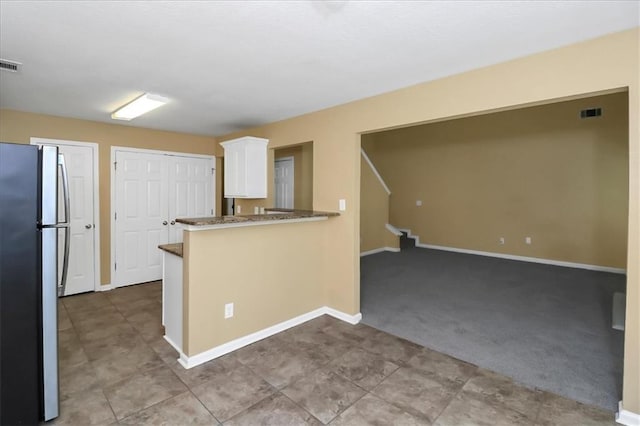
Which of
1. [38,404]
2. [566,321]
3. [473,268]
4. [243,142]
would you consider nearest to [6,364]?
[38,404]

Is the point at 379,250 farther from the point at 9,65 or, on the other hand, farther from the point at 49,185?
the point at 9,65

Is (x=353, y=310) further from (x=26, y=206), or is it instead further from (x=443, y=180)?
(x=443, y=180)

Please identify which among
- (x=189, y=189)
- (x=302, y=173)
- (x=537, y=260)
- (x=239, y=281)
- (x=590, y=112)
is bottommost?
(x=537, y=260)

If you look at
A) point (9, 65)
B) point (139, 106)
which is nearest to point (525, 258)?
point (139, 106)

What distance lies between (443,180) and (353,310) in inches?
195

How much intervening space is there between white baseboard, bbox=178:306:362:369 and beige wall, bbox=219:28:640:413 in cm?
10

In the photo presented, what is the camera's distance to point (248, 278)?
2949mm

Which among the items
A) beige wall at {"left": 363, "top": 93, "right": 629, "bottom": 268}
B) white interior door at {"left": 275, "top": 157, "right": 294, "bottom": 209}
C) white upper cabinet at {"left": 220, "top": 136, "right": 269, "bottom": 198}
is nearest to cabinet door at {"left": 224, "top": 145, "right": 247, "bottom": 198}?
white upper cabinet at {"left": 220, "top": 136, "right": 269, "bottom": 198}

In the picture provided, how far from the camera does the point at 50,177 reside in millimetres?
1823

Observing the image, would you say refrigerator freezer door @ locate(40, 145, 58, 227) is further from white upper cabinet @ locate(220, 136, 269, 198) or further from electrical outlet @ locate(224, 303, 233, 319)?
white upper cabinet @ locate(220, 136, 269, 198)

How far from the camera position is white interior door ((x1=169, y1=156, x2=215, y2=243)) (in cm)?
507

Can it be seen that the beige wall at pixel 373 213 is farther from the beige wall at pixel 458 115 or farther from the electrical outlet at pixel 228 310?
the electrical outlet at pixel 228 310

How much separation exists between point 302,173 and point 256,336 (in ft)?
10.4

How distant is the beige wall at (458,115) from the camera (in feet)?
6.17
